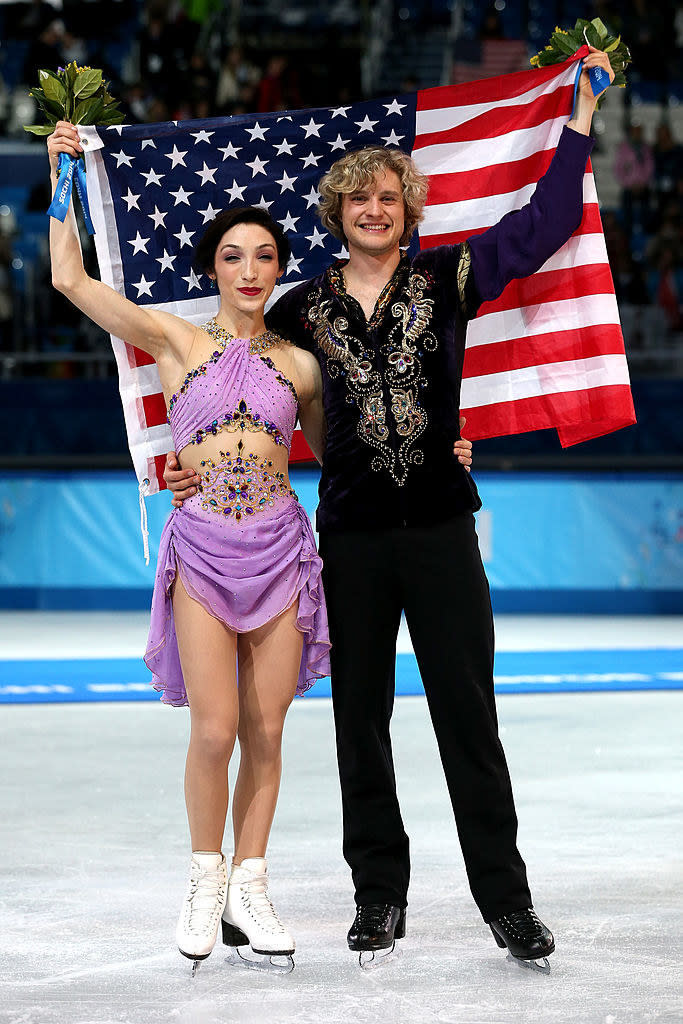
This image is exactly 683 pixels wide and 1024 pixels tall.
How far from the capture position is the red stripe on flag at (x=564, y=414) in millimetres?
4199

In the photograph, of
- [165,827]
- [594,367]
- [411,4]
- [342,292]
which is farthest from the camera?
[411,4]

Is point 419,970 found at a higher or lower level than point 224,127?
lower

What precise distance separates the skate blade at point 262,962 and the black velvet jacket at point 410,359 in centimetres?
109

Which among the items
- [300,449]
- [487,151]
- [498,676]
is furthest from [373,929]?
[498,676]

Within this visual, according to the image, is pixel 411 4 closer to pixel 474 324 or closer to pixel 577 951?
pixel 474 324

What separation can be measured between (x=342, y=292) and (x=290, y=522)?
0.63 m

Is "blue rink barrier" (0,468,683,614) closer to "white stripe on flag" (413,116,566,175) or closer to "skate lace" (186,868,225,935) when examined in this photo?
"white stripe on flag" (413,116,566,175)

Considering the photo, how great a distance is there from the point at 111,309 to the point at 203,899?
1511 mm

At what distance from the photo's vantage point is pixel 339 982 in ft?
11.0

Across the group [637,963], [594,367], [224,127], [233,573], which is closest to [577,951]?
[637,963]

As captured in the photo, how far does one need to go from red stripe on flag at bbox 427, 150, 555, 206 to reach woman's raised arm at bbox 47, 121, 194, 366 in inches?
46.0

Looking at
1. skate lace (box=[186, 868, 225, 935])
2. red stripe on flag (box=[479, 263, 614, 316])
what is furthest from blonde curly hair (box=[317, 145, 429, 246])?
skate lace (box=[186, 868, 225, 935])

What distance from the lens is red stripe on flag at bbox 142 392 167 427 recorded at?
4191 mm

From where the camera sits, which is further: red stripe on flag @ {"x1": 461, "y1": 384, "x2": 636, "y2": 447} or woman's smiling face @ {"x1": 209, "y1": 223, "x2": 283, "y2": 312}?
red stripe on flag @ {"x1": 461, "y1": 384, "x2": 636, "y2": 447}
